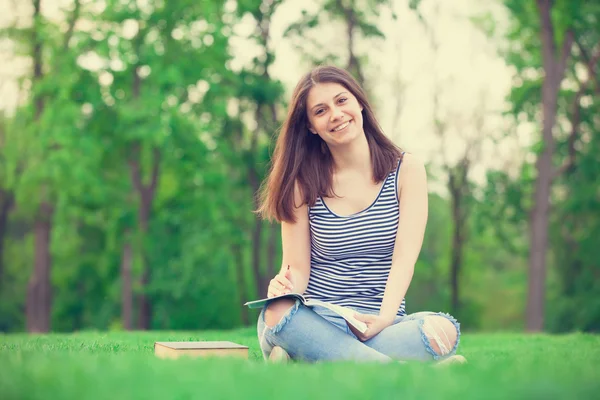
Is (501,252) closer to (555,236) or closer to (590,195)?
(555,236)

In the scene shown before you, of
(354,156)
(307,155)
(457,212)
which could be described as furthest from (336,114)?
(457,212)

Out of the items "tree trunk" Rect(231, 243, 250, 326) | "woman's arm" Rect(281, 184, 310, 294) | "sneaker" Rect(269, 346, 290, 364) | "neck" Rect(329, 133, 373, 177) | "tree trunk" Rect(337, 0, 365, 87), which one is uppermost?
"tree trunk" Rect(337, 0, 365, 87)

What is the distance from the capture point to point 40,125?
16.7 m

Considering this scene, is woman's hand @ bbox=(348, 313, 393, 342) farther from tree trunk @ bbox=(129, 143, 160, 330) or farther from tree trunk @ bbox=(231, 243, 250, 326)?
tree trunk @ bbox=(231, 243, 250, 326)

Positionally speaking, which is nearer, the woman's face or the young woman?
the young woman

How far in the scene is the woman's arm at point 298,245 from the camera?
4238mm

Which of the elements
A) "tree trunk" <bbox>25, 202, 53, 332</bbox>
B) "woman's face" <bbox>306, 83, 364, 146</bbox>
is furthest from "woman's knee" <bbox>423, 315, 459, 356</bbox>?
"tree trunk" <bbox>25, 202, 53, 332</bbox>

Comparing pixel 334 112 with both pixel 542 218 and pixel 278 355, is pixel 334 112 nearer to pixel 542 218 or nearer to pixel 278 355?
pixel 278 355

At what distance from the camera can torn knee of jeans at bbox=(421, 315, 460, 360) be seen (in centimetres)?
369

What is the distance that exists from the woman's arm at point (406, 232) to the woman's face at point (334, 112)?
15.1 inches

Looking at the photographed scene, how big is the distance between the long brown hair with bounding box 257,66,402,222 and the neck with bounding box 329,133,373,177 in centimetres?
4

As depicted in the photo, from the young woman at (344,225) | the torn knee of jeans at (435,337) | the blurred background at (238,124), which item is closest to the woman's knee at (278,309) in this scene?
the young woman at (344,225)

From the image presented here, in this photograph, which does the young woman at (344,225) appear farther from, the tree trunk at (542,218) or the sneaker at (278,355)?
the tree trunk at (542,218)

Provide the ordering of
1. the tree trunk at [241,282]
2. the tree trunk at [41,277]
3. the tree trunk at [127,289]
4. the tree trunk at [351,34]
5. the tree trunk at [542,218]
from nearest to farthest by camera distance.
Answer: the tree trunk at [542,218] < the tree trunk at [127,289] < the tree trunk at [351,34] < the tree trunk at [41,277] < the tree trunk at [241,282]
